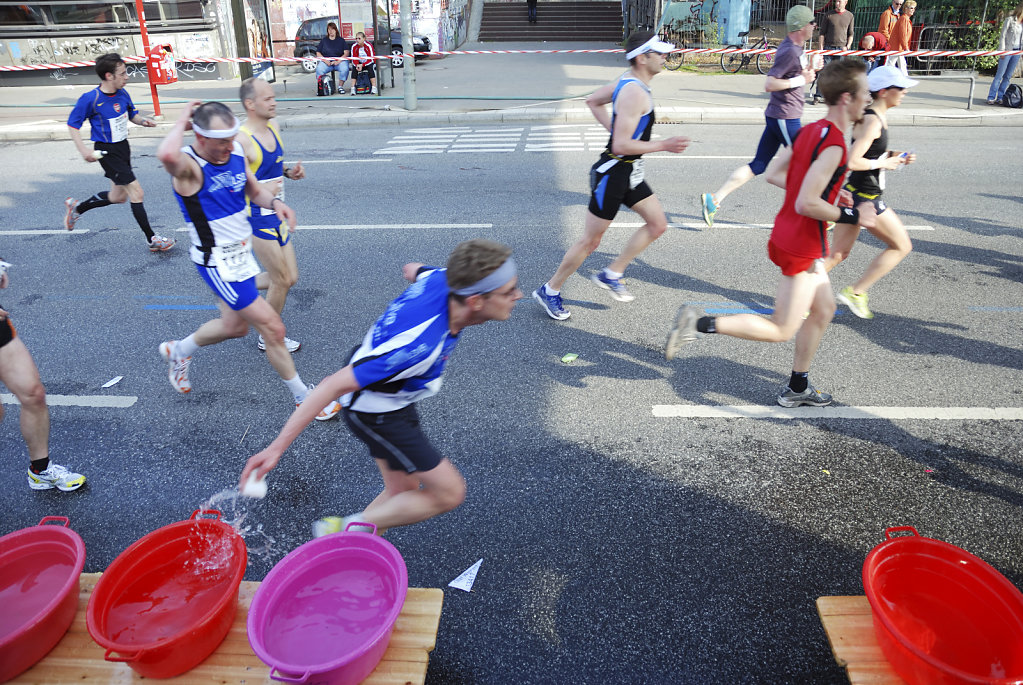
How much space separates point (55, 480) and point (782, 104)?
7671 millimetres

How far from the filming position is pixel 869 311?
19.6ft

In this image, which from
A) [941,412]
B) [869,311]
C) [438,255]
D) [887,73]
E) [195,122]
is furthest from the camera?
[438,255]

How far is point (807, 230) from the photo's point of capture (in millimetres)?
4207

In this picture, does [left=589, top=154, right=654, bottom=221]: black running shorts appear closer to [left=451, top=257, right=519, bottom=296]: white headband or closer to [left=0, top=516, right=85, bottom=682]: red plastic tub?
[left=451, top=257, right=519, bottom=296]: white headband

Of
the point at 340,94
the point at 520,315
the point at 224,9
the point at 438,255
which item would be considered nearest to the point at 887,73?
the point at 520,315

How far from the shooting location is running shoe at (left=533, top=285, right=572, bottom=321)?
5977mm

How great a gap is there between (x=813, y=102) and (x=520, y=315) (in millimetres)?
12701

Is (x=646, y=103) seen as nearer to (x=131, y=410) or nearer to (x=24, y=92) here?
(x=131, y=410)

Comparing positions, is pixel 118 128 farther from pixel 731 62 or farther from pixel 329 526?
pixel 731 62

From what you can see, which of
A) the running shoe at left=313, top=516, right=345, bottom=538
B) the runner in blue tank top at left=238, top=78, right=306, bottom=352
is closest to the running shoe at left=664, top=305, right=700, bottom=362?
the running shoe at left=313, top=516, right=345, bottom=538

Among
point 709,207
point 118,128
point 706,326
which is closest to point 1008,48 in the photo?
point 709,207

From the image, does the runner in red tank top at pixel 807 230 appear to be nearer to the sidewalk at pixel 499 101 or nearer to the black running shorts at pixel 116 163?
the black running shorts at pixel 116 163

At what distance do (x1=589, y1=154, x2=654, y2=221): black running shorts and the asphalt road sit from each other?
37.1 inches

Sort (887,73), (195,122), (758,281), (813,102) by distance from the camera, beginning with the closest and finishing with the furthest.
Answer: (195,122), (887,73), (758,281), (813,102)
